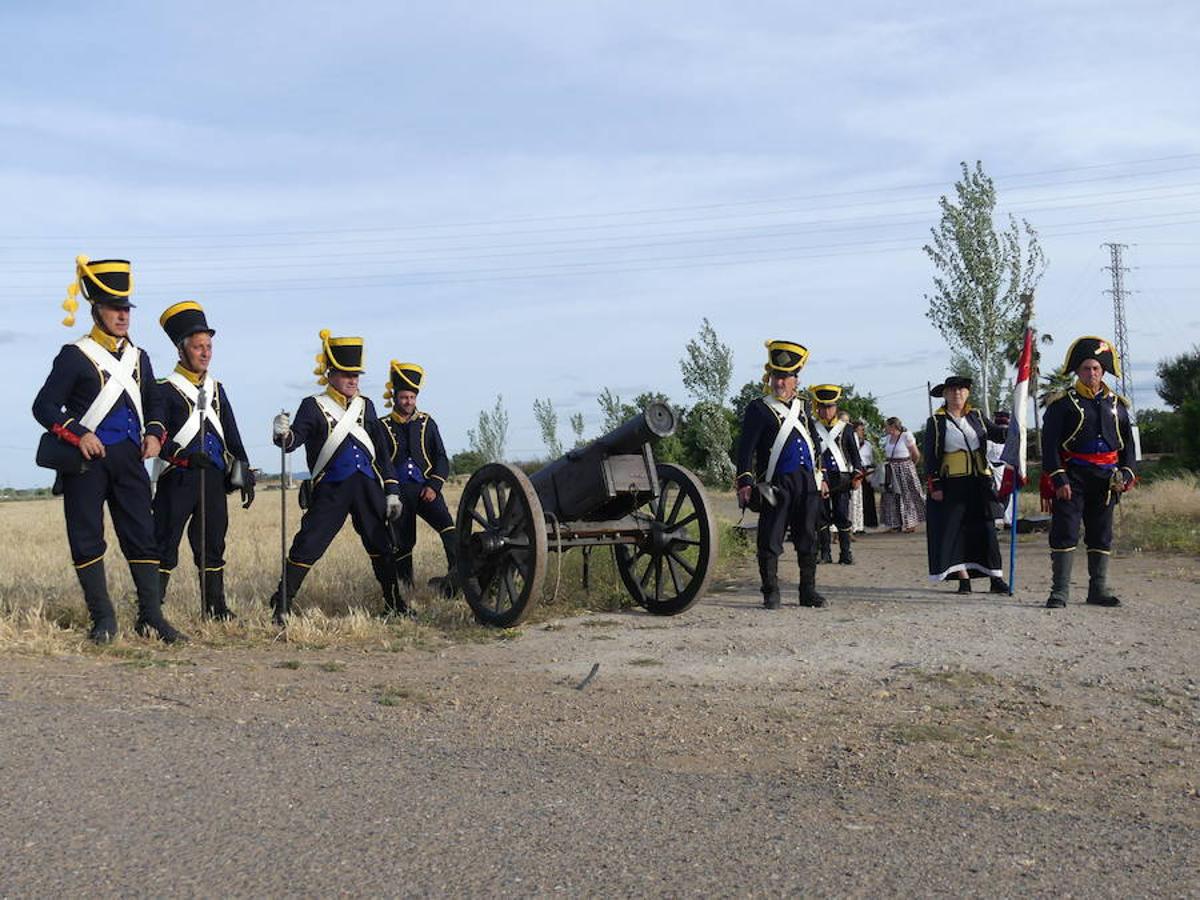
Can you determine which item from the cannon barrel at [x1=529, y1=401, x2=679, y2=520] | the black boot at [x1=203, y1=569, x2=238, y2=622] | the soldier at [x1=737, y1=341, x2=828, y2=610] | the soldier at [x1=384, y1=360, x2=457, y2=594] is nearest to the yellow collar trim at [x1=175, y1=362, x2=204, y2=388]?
the black boot at [x1=203, y1=569, x2=238, y2=622]

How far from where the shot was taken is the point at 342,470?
29.9 ft

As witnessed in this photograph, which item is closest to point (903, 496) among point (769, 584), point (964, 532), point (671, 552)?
point (964, 532)

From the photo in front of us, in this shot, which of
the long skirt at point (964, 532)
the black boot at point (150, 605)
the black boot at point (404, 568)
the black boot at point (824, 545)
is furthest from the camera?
the black boot at point (824, 545)

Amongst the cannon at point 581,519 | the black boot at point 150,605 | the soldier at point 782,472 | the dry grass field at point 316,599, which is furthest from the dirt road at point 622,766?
the soldier at point 782,472

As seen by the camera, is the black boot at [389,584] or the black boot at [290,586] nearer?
the black boot at [290,586]

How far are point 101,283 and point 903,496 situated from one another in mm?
11801

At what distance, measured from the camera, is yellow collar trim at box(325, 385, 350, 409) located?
930 centimetres

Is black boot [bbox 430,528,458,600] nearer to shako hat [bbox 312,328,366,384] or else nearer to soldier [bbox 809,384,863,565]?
shako hat [bbox 312,328,366,384]

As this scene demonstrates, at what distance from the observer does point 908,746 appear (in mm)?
5262

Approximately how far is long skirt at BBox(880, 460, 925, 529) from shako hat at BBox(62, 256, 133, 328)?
1156cm

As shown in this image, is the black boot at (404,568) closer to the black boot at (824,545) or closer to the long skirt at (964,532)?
the long skirt at (964,532)

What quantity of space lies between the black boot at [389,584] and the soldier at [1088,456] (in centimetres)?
473

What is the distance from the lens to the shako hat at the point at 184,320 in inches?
343

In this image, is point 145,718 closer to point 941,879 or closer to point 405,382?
point 941,879
